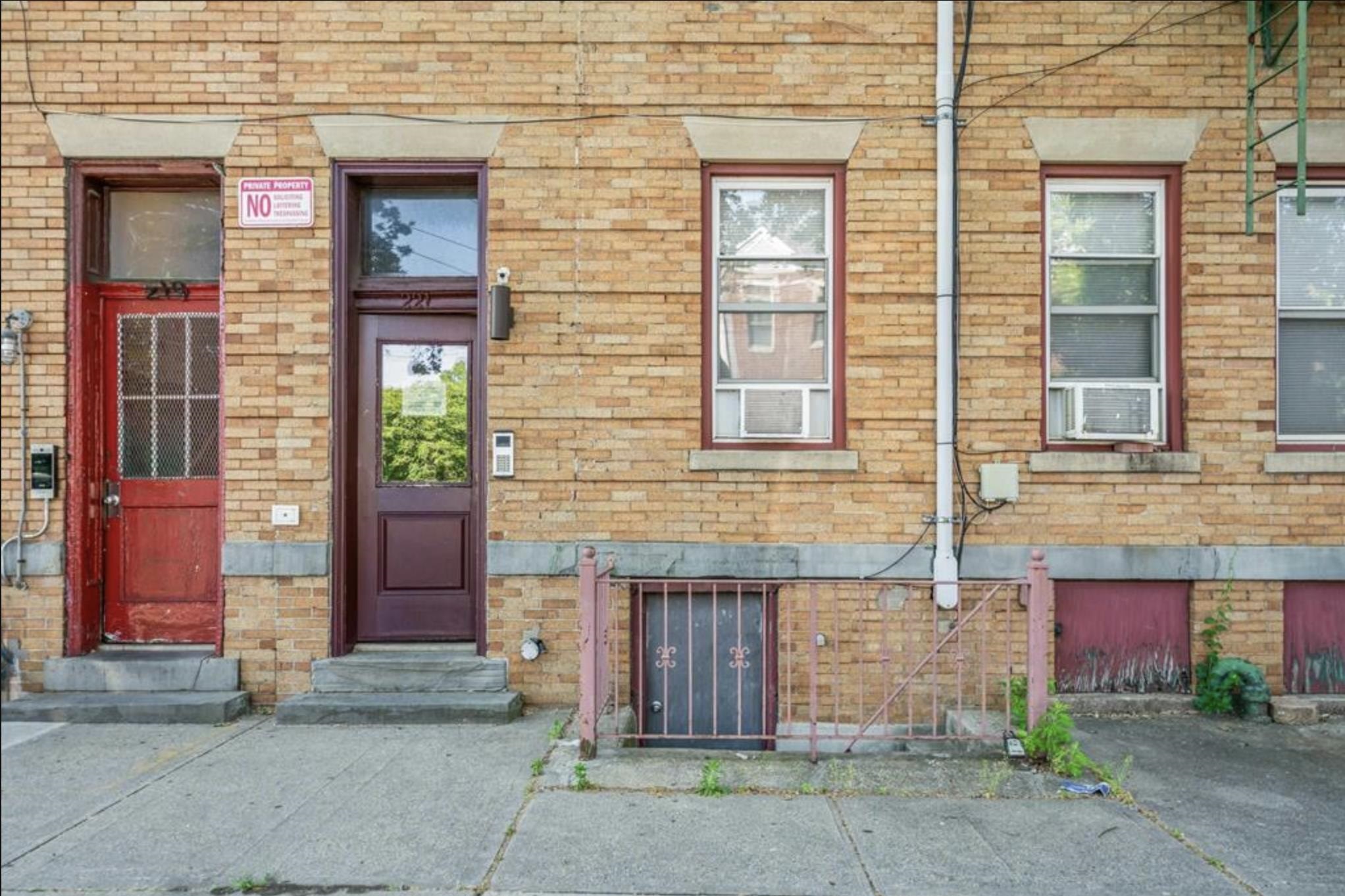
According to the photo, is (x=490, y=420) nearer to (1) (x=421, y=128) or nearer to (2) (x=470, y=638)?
(2) (x=470, y=638)

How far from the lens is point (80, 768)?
4.98 meters

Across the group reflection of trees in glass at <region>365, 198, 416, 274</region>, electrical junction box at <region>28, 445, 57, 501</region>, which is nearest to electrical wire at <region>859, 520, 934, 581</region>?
reflection of trees in glass at <region>365, 198, 416, 274</region>

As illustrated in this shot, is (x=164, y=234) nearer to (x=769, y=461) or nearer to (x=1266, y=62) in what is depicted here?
(x=769, y=461)

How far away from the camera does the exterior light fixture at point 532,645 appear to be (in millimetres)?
5941

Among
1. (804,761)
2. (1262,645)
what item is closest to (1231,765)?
(1262,645)

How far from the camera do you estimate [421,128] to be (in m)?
6.10

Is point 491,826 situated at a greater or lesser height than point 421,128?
lesser

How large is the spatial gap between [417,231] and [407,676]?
3132 millimetres

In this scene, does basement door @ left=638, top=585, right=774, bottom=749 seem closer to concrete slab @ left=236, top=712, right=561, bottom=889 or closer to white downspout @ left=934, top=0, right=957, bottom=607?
concrete slab @ left=236, top=712, right=561, bottom=889

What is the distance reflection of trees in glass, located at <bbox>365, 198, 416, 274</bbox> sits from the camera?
6.46 metres

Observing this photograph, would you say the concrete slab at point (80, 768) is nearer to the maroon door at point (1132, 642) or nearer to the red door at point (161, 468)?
the red door at point (161, 468)

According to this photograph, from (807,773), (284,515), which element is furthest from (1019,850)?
(284,515)

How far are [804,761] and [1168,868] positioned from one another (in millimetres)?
1806

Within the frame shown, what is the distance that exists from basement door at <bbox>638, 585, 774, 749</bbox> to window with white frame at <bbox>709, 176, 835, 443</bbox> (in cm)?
117
